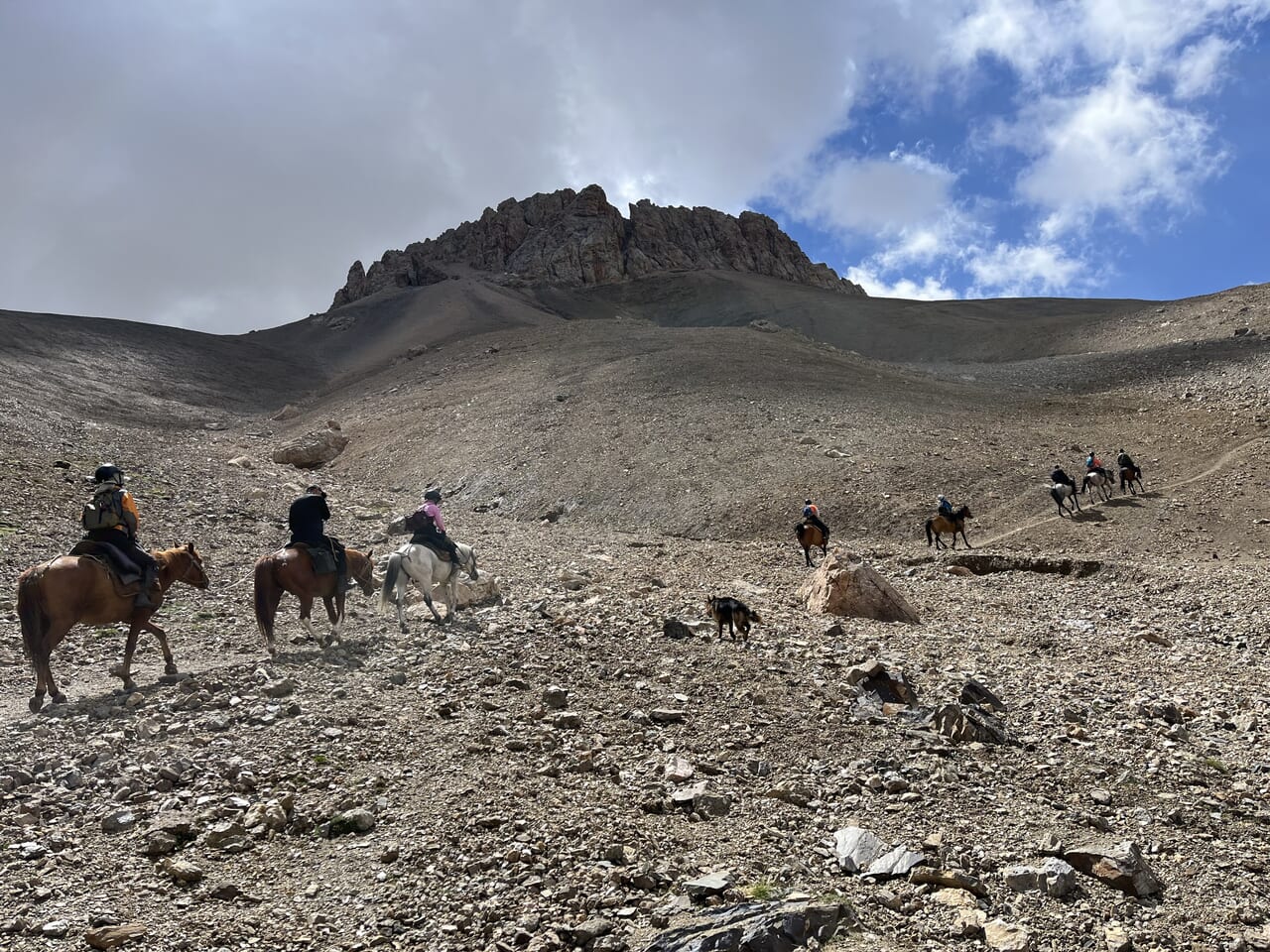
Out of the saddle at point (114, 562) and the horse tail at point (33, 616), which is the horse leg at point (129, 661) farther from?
the horse tail at point (33, 616)

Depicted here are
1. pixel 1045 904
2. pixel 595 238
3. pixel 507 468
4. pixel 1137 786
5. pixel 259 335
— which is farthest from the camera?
pixel 595 238

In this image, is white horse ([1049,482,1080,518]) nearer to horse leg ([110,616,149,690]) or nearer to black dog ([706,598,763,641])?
black dog ([706,598,763,641])

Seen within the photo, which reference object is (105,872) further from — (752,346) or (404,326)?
(404,326)

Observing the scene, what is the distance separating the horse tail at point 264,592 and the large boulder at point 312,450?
2668cm

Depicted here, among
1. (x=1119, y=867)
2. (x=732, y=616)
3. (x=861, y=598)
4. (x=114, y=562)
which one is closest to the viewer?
(x=1119, y=867)

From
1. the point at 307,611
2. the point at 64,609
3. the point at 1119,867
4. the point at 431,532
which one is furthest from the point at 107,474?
the point at 1119,867

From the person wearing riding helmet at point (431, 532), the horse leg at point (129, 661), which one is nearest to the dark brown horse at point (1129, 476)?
the person wearing riding helmet at point (431, 532)

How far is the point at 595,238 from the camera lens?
4774 inches

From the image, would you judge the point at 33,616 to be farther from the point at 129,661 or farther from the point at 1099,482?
the point at 1099,482

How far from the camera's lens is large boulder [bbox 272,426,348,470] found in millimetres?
36812

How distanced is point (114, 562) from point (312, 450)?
28.5 meters

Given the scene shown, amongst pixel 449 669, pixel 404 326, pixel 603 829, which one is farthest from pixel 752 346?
pixel 404 326

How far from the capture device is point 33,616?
9406 millimetres

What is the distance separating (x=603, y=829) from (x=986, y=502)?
72.6ft
